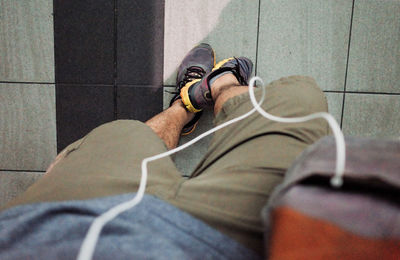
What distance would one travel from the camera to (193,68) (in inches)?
50.0

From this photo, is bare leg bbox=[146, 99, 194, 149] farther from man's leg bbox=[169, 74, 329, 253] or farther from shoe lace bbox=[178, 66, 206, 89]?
man's leg bbox=[169, 74, 329, 253]

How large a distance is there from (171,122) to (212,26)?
0.49 metres

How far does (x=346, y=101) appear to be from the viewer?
4.26 ft

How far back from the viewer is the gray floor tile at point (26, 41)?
1297 millimetres

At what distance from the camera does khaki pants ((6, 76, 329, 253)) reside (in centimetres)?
50

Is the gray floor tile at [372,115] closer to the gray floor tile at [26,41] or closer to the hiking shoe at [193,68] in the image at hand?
the hiking shoe at [193,68]

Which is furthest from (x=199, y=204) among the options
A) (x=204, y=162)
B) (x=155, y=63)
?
(x=155, y=63)

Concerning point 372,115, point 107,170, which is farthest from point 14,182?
point 372,115

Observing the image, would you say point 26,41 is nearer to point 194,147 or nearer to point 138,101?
point 138,101

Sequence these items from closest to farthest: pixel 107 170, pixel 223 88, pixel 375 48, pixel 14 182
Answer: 1. pixel 107 170
2. pixel 223 88
3. pixel 375 48
4. pixel 14 182

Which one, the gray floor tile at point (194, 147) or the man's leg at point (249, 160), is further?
the gray floor tile at point (194, 147)

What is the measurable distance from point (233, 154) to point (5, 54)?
1266mm

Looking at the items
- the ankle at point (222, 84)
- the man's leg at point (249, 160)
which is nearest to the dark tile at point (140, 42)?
the ankle at point (222, 84)

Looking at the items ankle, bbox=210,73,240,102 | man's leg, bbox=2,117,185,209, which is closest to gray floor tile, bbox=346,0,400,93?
ankle, bbox=210,73,240,102
